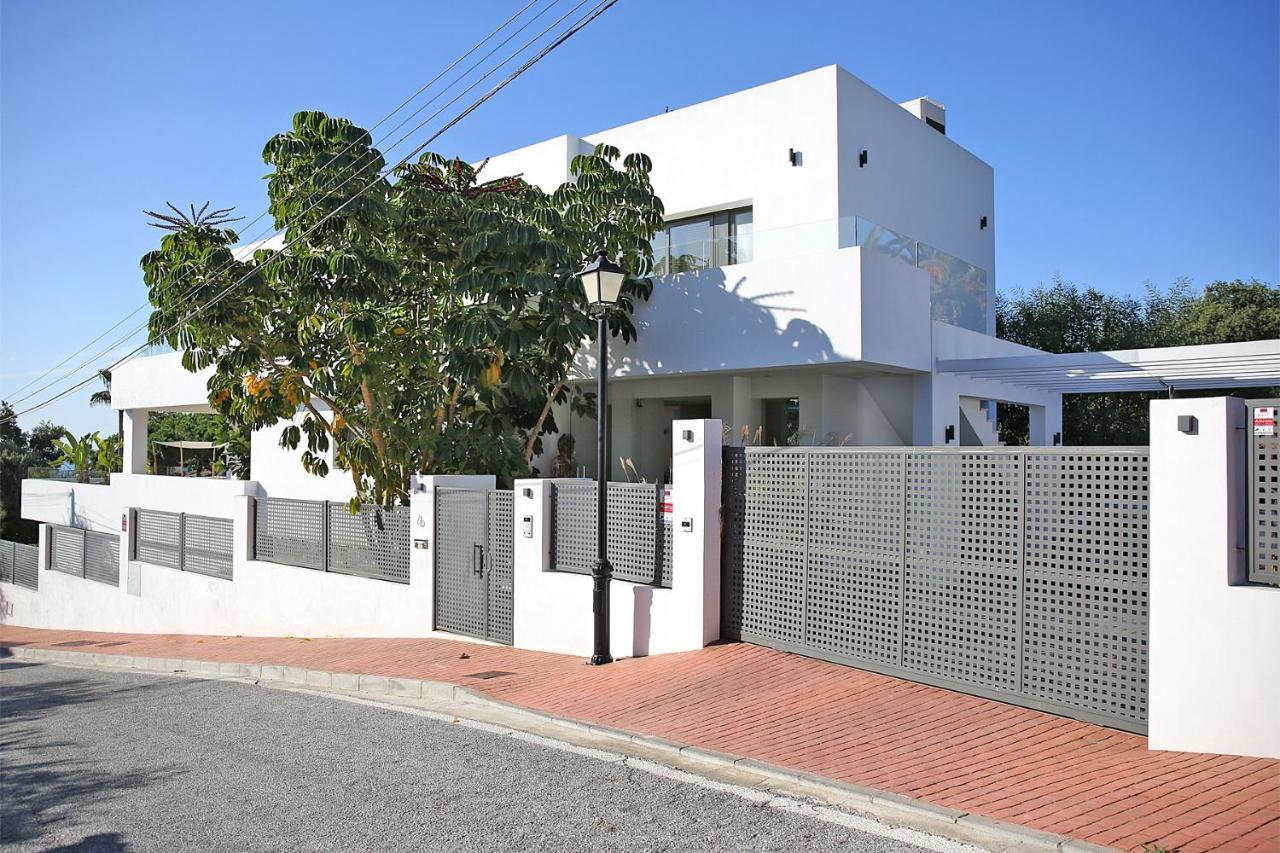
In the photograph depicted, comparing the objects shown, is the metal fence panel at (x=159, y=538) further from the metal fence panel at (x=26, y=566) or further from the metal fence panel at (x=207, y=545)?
the metal fence panel at (x=26, y=566)

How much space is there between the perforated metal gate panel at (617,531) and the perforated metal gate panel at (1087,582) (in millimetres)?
4084

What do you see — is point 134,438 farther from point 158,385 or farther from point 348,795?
point 348,795

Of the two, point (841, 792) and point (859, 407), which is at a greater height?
point (859, 407)

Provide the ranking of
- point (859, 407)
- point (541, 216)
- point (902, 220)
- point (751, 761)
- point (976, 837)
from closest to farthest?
point (976, 837), point (751, 761), point (541, 216), point (859, 407), point (902, 220)

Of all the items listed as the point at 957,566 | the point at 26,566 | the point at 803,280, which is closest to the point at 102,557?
the point at 26,566

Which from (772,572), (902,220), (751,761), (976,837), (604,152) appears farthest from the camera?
(902,220)

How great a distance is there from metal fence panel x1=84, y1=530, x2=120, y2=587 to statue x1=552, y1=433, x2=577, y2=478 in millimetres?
12053

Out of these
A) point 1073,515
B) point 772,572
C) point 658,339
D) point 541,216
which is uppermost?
point 541,216

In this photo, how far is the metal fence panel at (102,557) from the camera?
74.6 ft

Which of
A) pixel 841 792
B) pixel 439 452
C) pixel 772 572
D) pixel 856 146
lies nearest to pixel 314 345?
pixel 439 452

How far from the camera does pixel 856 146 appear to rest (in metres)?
17.6

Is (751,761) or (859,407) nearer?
→ (751,761)

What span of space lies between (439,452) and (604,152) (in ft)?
19.0

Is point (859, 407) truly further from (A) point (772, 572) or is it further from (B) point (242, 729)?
(B) point (242, 729)
